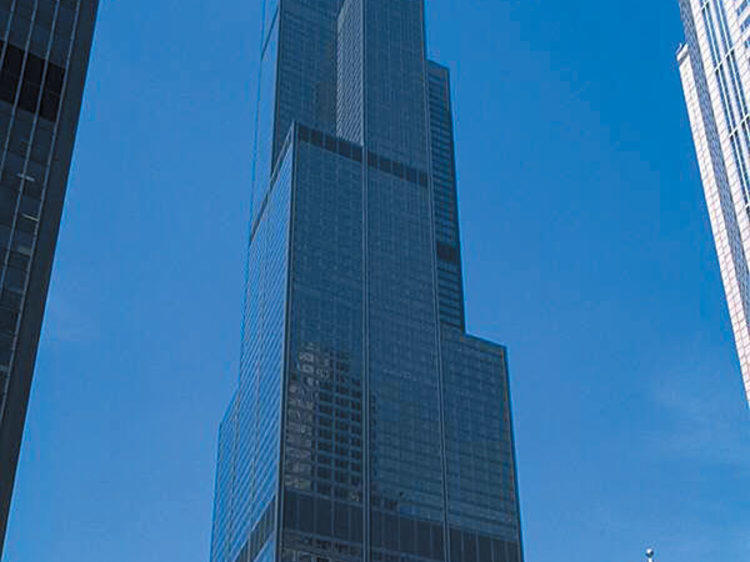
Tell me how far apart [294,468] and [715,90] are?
8278 cm

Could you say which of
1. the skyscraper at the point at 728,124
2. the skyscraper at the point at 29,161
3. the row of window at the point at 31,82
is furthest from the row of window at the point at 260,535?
the row of window at the point at 31,82

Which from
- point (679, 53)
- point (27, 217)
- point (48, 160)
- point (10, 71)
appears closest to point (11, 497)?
point (27, 217)

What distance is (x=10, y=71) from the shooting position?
74.1m

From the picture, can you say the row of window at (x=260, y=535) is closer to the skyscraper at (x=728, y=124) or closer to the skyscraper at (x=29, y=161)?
the skyscraper at (x=728, y=124)

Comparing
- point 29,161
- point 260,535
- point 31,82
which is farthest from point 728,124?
point 29,161

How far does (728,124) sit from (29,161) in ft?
334

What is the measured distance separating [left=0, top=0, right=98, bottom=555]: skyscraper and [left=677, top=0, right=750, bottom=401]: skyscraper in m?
90.5

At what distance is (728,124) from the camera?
148 m

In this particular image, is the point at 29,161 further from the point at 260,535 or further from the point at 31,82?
the point at 260,535

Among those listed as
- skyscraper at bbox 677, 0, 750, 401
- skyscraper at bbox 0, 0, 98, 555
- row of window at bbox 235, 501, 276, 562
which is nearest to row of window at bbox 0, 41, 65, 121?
skyscraper at bbox 0, 0, 98, 555

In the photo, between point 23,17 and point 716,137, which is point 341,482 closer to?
point 716,137

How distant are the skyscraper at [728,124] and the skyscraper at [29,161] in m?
90.5

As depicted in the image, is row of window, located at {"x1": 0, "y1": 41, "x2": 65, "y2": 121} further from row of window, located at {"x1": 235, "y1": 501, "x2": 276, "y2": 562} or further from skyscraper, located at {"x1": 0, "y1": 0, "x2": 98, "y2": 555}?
Result: row of window, located at {"x1": 235, "y1": 501, "x2": 276, "y2": 562}

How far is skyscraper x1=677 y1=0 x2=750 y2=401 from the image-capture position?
5650 inches
